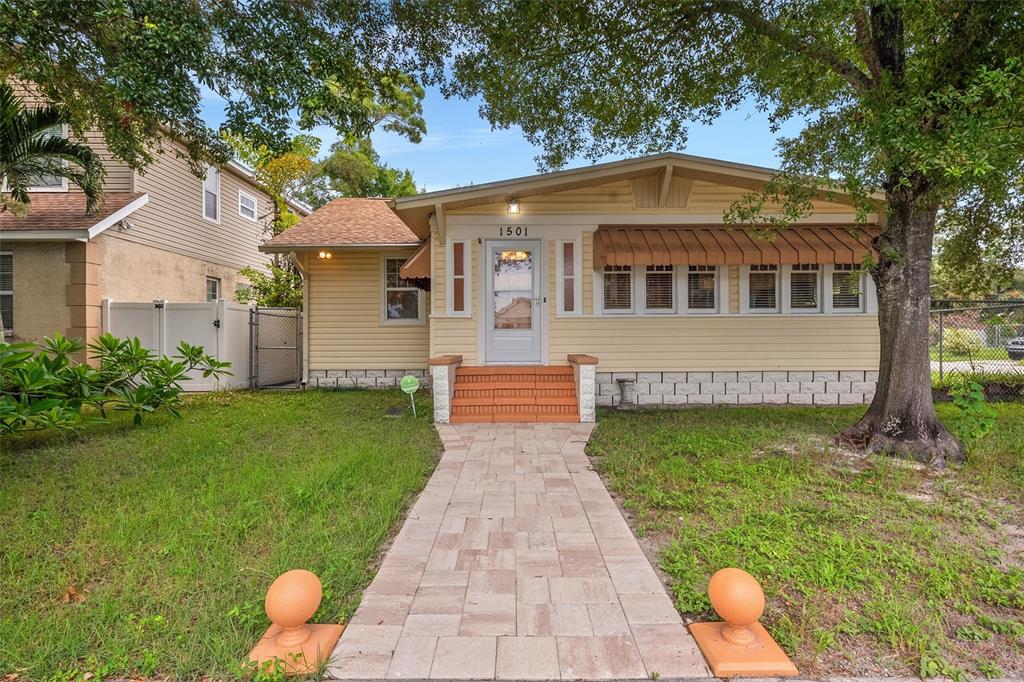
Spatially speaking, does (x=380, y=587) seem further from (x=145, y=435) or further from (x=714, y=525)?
(x=145, y=435)

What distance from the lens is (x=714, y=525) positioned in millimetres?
3566

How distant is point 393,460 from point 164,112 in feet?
14.7

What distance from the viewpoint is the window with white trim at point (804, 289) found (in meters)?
8.62

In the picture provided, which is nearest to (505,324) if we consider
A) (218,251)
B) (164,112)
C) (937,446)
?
(164,112)

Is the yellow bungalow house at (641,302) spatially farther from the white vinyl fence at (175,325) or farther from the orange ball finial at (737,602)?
the orange ball finial at (737,602)

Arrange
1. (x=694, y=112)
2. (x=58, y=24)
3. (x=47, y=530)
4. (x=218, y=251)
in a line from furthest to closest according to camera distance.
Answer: (x=218, y=251)
(x=694, y=112)
(x=58, y=24)
(x=47, y=530)

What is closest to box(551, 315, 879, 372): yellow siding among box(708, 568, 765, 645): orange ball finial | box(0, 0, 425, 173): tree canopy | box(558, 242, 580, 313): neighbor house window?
box(558, 242, 580, 313): neighbor house window

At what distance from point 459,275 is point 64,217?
813 centimetres

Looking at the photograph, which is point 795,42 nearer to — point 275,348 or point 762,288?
point 762,288

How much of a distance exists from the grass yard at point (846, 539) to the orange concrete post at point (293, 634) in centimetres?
184

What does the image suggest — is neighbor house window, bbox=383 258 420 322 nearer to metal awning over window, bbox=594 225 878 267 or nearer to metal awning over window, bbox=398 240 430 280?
metal awning over window, bbox=398 240 430 280

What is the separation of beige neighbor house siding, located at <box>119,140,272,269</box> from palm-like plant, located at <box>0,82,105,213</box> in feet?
6.02

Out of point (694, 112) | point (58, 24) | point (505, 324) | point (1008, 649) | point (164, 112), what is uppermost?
point (694, 112)

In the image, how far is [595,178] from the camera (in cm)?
787
